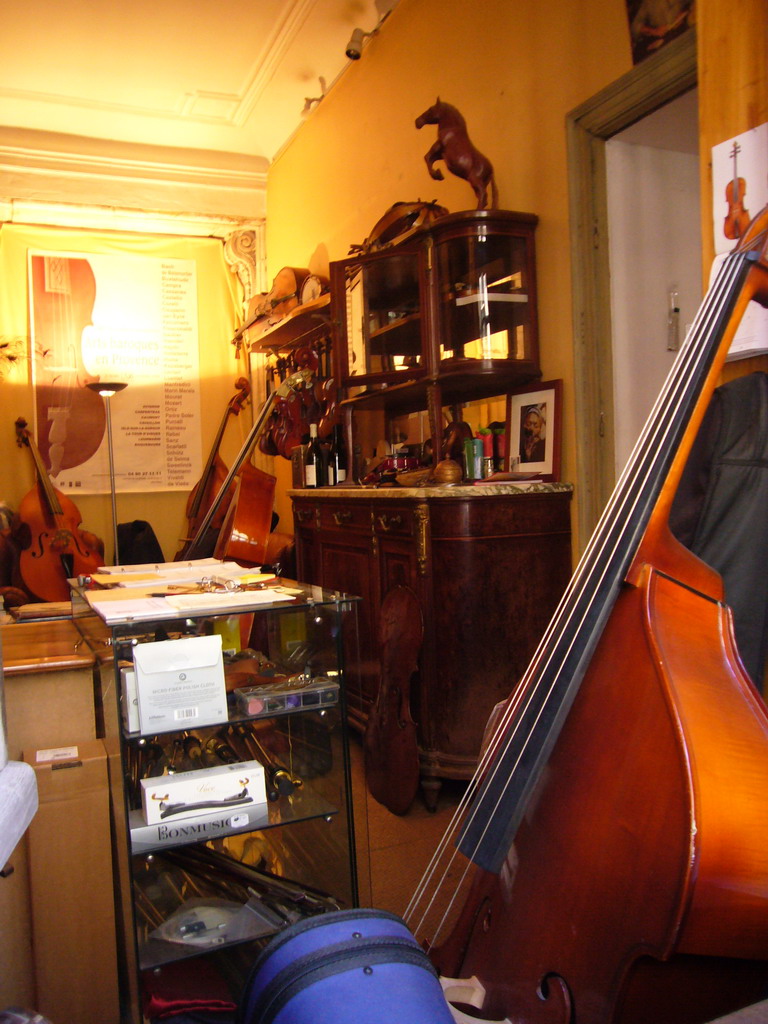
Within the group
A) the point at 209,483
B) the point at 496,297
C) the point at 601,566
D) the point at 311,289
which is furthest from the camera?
the point at 209,483

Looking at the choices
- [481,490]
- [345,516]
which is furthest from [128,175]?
[481,490]

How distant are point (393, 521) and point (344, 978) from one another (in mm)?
1996

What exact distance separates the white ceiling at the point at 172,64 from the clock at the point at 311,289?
1.11 meters

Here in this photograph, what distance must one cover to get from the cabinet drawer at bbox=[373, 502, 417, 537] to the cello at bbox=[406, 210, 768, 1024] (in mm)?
1540

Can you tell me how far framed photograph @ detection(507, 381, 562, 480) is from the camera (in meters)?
2.53

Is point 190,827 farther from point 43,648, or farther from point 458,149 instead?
point 458,149

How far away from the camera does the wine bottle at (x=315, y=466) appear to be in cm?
365

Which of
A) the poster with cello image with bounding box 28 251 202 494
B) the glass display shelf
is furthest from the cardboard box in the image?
the poster with cello image with bounding box 28 251 202 494

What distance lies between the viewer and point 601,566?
0.96 metres

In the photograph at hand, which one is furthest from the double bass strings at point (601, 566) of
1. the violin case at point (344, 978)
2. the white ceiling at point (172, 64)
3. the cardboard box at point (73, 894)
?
→ the white ceiling at point (172, 64)

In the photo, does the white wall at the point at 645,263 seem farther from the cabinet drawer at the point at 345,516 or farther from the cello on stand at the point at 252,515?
the cello on stand at the point at 252,515

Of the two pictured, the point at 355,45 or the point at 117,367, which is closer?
the point at 355,45

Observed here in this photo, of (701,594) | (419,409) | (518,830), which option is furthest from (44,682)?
(419,409)

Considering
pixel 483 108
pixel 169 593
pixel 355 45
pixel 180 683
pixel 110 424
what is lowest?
pixel 180 683
